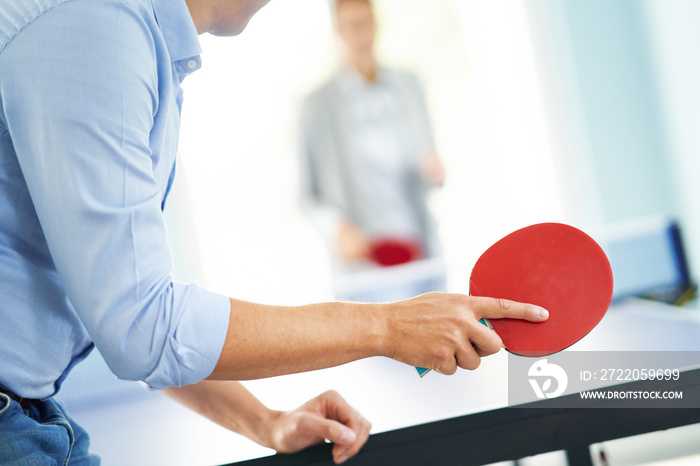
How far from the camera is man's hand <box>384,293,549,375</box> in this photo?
90cm

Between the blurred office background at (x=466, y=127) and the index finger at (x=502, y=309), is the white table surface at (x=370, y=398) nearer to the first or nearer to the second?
the index finger at (x=502, y=309)

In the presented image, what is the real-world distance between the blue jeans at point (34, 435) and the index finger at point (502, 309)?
632 millimetres

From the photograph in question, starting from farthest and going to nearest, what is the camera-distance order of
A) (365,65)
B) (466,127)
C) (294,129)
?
(466,127) < (294,129) < (365,65)

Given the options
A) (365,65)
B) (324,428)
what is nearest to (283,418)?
(324,428)

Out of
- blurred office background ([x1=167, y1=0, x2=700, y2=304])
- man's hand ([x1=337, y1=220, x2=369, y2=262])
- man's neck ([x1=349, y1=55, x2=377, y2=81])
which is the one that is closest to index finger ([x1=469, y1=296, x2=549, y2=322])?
man's hand ([x1=337, y1=220, x2=369, y2=262])

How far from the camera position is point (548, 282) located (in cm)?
99

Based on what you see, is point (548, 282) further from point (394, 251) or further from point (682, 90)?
point (682, 90)

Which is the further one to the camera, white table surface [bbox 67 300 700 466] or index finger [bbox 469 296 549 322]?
white table surface [bbox 67 300 700 466]

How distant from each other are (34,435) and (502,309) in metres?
0.68

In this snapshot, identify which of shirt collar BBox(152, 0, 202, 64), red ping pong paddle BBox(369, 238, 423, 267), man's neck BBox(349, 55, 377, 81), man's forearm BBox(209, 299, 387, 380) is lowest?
red ping pong paddle BBox(369, 238, 423, 267)

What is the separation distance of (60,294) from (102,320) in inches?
8.6

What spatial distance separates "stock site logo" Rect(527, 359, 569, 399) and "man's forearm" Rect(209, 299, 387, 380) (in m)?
0.31

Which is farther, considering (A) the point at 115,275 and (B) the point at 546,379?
(B) the point at 546,379

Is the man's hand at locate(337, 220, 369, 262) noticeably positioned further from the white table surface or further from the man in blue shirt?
the man in blue shirt
